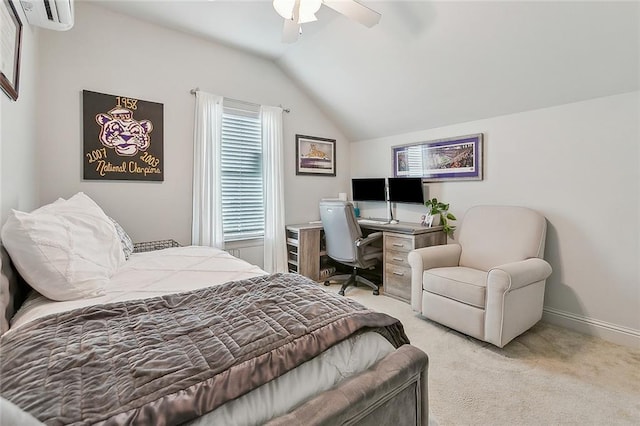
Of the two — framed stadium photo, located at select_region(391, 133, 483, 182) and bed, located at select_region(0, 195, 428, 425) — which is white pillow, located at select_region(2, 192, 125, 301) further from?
framed stadium photo, located at select_region(391, 133, 483, 182)

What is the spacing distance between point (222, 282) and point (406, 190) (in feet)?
8.44

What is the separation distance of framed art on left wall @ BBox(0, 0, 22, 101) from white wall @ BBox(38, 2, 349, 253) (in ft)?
2.99

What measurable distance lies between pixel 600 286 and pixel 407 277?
1528mm

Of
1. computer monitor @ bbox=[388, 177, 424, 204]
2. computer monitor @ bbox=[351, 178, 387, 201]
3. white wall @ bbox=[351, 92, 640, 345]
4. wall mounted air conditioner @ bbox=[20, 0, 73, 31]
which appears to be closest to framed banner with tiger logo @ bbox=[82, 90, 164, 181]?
wall mounted air conditioner @ bbox=[20, 0, 73, 31]

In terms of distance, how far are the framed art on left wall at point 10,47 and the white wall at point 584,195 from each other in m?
3.59

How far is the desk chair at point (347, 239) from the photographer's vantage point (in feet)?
10.3

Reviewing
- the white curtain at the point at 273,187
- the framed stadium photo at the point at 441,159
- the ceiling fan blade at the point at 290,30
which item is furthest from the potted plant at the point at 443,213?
the ceiling fan blade at the point at 290,30

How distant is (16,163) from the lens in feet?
5.37

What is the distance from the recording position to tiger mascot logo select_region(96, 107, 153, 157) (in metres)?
2.56

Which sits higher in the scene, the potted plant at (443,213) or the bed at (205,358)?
the potted plant at (443,213)

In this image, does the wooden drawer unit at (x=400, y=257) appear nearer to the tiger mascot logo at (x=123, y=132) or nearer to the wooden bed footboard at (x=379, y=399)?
the wooden bed footboard at (x=379, y=399)

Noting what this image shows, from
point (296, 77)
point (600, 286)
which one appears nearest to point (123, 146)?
point (296, 77)

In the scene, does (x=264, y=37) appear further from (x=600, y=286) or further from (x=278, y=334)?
(x=600, y=286)

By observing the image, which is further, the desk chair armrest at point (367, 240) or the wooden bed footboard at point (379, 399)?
the desk chair armrest at point (367, 240)
